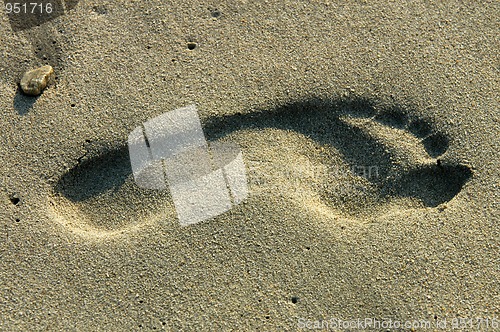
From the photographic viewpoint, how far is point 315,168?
2199 millimetres

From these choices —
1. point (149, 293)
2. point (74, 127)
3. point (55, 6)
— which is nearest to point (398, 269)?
point (149, 293)

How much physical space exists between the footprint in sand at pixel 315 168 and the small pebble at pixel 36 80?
38 cm

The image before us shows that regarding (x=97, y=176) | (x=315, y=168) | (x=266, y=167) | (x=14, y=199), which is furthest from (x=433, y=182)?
(x=14, y=199)

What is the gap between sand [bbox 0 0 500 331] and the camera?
197 centimetres

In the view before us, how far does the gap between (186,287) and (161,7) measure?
1.23 m

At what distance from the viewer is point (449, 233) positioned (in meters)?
2.04

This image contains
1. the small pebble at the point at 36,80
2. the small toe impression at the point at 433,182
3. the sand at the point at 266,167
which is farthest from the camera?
the small pebble at the point at 36,80

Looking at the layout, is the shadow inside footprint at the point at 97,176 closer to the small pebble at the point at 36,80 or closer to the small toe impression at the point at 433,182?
the small pebble at the point at 36,80

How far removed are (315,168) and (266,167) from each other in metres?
0.19

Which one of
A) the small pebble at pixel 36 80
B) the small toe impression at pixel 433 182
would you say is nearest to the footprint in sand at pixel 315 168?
the small toe impression at pixel 433 182

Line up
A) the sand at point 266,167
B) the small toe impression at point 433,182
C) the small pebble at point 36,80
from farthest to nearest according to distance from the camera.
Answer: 1. the small pebble at point 36,80
2. the small toe impression at point 433,182
3. the sand at point 266,167

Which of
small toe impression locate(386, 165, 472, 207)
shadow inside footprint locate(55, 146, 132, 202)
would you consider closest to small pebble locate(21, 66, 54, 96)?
shadow inside footprint locate(55, 146, 132, 202)

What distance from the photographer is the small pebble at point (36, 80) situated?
231cm

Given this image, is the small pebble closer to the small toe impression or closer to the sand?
the sand
